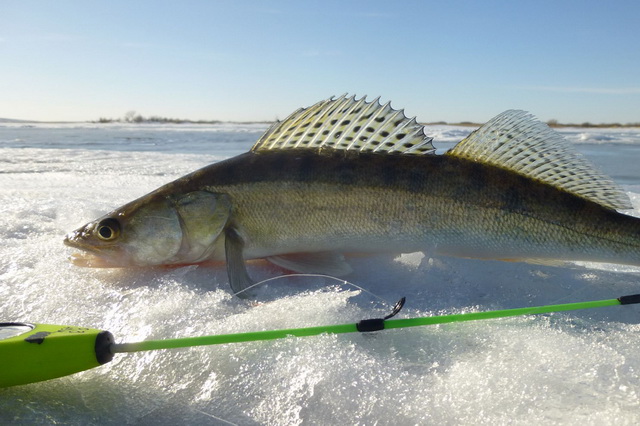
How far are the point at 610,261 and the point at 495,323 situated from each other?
97 centimetres

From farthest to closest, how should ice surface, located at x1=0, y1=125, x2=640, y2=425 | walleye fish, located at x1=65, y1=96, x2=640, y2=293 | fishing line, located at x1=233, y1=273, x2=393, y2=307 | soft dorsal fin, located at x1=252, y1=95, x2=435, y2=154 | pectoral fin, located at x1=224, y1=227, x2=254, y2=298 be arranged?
soft dorsal fin, located at x1=252, y1=95, x2=435, y2=154, walleye fish, located at x1=65, y1=96, x2=640, y2=293, pectoral fin, located at x1=224, y1=227, x2=254, y2=298, fishing line, located at x1=233, y1=273, x2=393, y2=307, ice surface, located at x1=0, y1=125, x2=640, y2=425

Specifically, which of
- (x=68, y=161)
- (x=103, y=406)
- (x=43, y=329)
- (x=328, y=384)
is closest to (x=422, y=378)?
(x=328, y=384)

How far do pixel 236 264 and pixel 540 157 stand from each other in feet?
6.02

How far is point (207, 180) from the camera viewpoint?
3018mm

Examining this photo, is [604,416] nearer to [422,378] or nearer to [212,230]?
[422,378]

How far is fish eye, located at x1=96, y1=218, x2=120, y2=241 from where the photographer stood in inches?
115

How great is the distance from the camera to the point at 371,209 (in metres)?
2.94

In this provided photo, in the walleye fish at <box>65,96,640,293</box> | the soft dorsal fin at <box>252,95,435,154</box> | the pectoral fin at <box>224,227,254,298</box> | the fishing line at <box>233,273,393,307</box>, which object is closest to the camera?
the fishing line at <box>233,273,393,307</box>

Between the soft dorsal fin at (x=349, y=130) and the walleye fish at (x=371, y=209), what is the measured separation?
0.08 metres

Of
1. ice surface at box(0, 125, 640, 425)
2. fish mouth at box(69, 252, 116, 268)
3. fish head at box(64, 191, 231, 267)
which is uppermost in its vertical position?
fish head at box(64, 191, 231, 267)

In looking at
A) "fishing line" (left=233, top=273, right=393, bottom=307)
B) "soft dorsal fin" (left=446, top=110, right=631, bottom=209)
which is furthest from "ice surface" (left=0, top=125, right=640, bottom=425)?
"soft dorsal fin" (left=446, top=110, right=631, bottom=209)

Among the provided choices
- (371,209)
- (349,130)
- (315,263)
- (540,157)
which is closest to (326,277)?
(315,263)

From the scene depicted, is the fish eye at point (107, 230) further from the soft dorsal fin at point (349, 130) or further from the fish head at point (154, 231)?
the soft dorsal fin at point (349, 130)

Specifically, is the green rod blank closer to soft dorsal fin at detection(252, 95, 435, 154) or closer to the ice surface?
the ice surface
